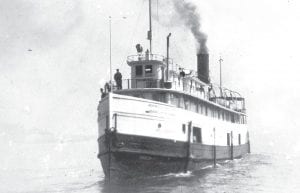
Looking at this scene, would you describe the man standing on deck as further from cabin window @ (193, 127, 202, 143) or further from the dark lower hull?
cabin window @ (193, 127, 202, 143)

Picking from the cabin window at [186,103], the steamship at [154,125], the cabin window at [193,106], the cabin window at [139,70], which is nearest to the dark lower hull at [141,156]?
the steamship at [154,125]

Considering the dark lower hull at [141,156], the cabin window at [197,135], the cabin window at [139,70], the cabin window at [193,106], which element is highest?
the cabin window at [139,70]

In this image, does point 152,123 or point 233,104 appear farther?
point 233,104

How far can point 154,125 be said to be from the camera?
2670 centimetres

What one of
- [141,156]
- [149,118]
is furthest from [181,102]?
[141,156]

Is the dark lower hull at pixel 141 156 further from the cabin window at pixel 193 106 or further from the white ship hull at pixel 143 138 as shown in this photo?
the cabin window at pixel 193 106

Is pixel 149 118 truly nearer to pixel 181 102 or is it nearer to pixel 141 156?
pixel 141 156

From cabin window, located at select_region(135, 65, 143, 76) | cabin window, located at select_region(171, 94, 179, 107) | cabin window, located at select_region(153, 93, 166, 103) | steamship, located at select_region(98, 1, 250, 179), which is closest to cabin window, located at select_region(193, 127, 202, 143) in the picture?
steamship, located at select_region(98, 1, 250, 179)

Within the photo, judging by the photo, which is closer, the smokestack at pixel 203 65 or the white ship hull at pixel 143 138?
the white ship hull at pixel 143 138

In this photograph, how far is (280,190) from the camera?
2466 centimetres

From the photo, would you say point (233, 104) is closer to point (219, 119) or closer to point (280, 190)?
point (219, 119)

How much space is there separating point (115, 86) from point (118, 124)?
422 cm

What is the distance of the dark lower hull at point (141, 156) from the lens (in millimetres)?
25703

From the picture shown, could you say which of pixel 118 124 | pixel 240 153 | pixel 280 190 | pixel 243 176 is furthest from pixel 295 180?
pixel 240 153
